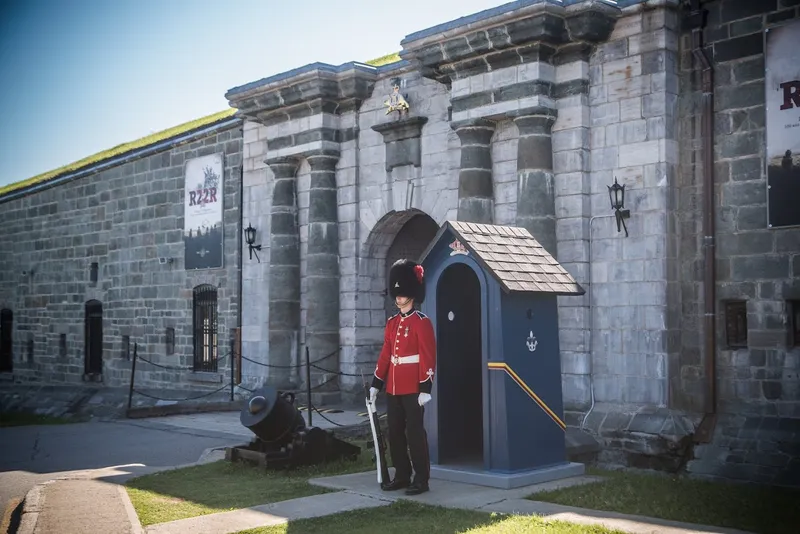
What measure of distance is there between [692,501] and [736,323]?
3762 mm

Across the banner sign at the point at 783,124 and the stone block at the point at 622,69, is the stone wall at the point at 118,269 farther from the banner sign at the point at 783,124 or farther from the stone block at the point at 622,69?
the banner sign at the point at 783,124

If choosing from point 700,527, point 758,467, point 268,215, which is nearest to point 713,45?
point 758,467

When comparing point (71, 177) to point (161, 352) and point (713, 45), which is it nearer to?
point (161, 352)

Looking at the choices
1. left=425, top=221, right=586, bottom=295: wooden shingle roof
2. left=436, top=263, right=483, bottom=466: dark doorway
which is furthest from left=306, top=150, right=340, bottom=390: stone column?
left=425, top=221, right=586, bottom=295: wooden shingle roof

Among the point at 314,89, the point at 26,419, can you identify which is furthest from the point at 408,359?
the point at 26,419

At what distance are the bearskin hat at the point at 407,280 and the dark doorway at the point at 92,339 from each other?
16252 mm

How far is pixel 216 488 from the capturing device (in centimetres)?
968

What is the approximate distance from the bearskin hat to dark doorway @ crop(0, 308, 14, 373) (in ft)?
69.5

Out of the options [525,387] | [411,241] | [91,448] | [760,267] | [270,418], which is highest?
[411,241]

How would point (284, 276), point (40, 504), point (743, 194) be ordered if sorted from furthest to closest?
point (284, 276), point (743, 194), point (40, 504)

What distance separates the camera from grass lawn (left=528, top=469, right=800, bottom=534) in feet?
26.0

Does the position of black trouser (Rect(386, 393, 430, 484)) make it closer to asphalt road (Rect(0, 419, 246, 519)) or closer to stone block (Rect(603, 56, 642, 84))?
asphalt road (Rect(0, 419, 246, 519))

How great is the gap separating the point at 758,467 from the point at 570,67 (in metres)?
5.60

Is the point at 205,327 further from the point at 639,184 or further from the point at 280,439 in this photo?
the point at 639,184
